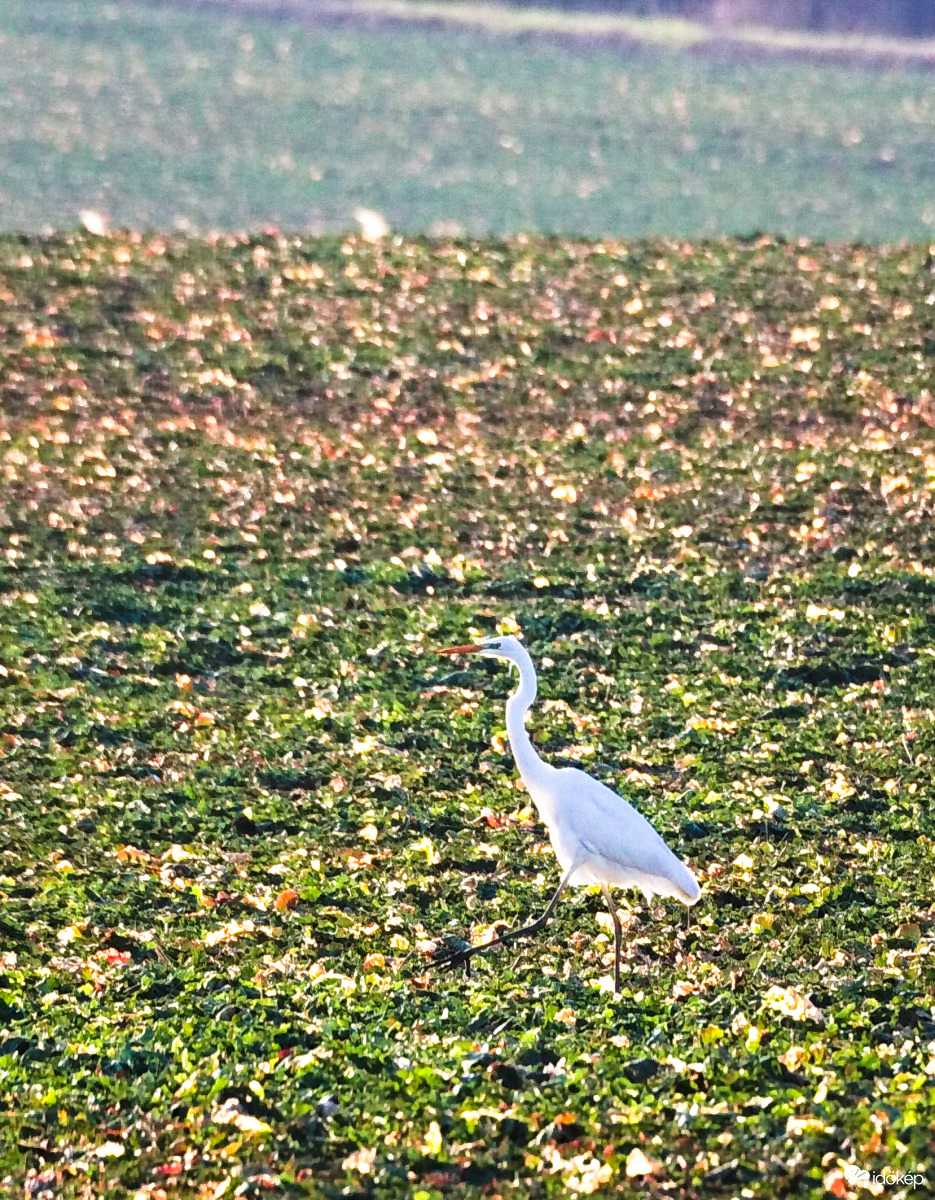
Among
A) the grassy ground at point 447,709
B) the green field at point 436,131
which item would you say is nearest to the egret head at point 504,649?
the grassy ground at point 447,709

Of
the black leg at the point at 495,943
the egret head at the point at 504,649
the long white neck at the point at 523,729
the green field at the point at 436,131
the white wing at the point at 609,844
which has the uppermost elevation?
the green field at the point at 436,131

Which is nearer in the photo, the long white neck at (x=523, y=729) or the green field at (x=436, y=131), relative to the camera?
the long white neck at (x=523, y=729)

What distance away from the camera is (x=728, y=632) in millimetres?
14742

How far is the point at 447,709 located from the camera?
43.4ft

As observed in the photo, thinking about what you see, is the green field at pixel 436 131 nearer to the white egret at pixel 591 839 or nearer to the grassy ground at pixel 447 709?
the grassy ground at pixel 447 709

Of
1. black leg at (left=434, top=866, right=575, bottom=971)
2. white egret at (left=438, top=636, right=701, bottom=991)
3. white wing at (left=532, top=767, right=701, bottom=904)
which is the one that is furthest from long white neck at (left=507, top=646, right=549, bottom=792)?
black leg at (left=434, top=866, right=575, bottom=971)

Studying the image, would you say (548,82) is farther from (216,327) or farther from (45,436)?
(45,436)

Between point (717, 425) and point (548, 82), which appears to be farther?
point (548, 82)

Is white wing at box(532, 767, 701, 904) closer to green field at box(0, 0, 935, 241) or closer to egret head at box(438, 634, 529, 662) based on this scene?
egret head at box(438, 634, 529, 662)

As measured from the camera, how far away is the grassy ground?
783cm

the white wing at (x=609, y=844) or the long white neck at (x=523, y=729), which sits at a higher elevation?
the long white neck at (x=523, y=729)

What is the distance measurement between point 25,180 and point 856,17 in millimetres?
30619

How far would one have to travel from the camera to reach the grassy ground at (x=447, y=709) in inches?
308

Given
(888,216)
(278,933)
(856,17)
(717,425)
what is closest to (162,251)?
(717,425)
